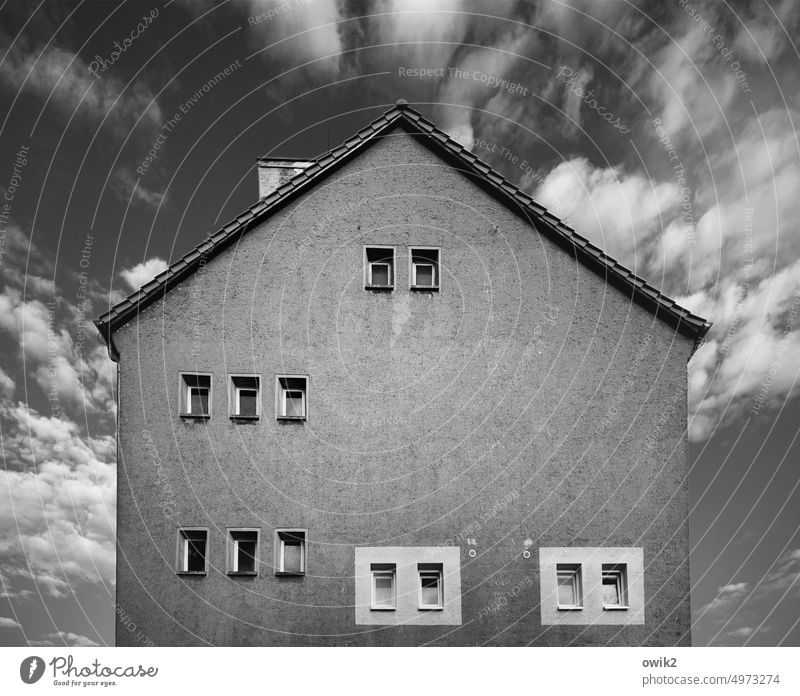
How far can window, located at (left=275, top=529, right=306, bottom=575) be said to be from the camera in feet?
56.2

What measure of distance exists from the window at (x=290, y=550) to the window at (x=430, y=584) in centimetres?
270

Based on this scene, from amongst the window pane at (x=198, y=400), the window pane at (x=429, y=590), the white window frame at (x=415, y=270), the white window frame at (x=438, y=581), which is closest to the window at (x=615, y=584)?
the white window frame at (x=438, y=581)

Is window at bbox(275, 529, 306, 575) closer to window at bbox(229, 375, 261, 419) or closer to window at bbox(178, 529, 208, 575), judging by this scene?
window at bbox(178, 529, 208, 575)

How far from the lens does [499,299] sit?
1867 centimetres

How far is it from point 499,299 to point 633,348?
11.6 feet

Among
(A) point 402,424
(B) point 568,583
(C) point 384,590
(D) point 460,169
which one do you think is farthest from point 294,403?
(B) point 568,583

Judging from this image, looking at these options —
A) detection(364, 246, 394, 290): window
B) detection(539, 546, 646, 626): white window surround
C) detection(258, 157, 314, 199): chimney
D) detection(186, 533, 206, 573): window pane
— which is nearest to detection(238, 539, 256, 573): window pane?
detection(186, 533, 206, 573): window pane

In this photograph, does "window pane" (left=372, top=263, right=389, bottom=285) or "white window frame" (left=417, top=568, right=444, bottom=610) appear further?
"window pane" (left=372, top=263, right=389, bottom=285)

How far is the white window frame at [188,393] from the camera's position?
57.9 ft

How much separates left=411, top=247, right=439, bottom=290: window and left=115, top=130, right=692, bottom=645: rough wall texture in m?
0.26

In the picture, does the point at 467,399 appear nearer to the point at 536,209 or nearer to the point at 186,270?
the point at 536,209

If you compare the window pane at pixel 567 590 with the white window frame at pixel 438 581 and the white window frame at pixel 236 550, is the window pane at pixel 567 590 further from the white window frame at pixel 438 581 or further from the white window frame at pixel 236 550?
the white window frame at pixel 236 550

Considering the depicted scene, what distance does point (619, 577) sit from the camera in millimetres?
17484
